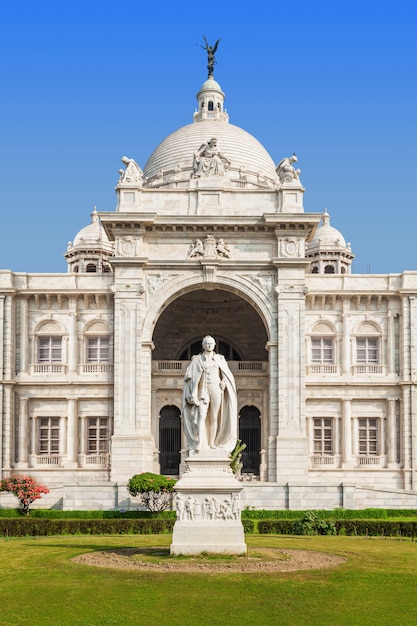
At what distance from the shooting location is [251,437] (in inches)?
2233

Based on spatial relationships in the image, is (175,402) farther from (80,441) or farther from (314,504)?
(314,504)

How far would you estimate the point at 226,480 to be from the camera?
2242cm

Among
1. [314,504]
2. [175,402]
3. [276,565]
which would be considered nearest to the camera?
[276,565]

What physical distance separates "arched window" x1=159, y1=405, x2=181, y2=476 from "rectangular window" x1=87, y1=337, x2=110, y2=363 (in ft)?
16.2

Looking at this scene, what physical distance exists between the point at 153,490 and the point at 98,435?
478 inches

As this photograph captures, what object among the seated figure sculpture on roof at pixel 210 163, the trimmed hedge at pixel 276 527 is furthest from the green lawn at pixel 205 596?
the seated figure sculpture on roof at pixel 210 163

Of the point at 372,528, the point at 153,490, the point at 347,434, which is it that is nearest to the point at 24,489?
the point at 153,490

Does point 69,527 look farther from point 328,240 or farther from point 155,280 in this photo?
point 328,240

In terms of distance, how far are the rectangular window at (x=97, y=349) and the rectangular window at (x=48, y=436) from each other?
4022mm

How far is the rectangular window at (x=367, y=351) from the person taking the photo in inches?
2151

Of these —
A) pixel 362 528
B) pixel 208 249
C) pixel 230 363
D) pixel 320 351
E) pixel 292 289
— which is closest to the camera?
pixel 362 528

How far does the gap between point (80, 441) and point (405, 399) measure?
60.8ft

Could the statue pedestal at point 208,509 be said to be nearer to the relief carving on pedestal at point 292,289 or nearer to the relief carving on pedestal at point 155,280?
the relief carving on pedestal at point 292,289

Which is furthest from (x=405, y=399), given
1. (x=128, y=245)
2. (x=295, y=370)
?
(x=128, y=245)
